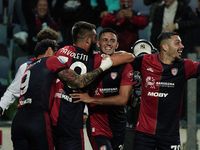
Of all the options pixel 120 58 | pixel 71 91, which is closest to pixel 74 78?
pixel 71 91

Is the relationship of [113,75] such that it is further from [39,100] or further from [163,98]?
[39,100]

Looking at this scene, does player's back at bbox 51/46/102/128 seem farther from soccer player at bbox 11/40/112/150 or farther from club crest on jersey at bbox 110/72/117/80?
club crest on jersey at bbox 110/72/117/80

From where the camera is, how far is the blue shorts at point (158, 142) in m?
3.72

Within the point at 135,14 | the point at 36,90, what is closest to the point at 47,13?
the point at 135,14

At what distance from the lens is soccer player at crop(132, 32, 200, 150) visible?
3.76 meters

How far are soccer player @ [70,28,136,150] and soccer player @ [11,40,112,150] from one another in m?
0.41

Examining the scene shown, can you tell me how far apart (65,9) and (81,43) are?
9.61ft

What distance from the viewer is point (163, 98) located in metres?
3.80

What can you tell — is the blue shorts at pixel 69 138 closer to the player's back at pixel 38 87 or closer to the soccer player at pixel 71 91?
the soccer player at pixel 71 91

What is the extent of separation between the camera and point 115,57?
381cm

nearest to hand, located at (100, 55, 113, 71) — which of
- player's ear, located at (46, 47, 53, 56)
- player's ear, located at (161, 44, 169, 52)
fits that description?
player's ear, located at (46, 47, 53, 56)

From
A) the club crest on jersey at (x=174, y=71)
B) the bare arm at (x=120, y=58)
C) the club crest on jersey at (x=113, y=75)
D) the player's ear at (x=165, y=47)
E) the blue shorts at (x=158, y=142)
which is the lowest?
the blue shorts at (x=158, y=142)

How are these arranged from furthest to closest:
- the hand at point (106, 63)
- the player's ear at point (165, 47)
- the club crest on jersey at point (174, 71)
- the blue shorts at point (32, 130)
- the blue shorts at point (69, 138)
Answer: the player's ear at point (165, 47)
the club crest on jersey at point (174, 71)
the hand at point (106, 63)
the blue shorts at point (69, 138)
the blue shorts at point (32, 130)

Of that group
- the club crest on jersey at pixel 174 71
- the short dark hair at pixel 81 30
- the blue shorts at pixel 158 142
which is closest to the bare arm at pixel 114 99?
the blue shorts at pixel 158 142
